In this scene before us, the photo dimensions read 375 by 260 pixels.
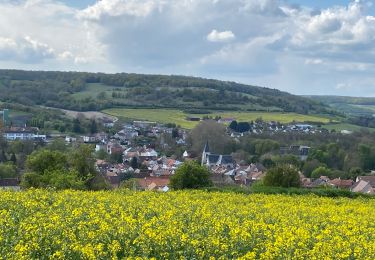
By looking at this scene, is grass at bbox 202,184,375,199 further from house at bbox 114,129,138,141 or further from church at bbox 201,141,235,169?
house at bbox 114,129,138,141

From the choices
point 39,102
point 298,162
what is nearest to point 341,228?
point 298,162

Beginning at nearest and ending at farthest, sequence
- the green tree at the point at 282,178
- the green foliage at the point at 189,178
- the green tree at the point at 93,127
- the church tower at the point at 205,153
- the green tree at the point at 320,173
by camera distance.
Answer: the green foliage at the point at 189,178
the green tree at the point at 282,178
the green tree at the point at 320,173
the church tower at the point at 205,153
the green tree at the point at 93,127

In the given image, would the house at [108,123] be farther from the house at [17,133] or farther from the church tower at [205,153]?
the church tower at [205,153]

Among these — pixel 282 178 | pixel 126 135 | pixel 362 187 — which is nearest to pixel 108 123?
pixel 126 135

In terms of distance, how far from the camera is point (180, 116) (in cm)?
15862

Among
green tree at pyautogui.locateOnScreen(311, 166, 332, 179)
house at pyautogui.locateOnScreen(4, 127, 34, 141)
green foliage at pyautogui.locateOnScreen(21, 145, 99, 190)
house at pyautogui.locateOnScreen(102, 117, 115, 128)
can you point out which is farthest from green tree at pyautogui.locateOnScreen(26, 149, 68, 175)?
house at pyautogui.locateOnScreen(102, 117, 115, 128)

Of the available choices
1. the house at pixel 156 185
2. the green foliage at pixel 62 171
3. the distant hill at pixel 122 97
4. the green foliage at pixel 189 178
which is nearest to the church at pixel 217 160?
the house at pixel 156 185

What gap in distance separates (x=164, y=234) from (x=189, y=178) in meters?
22.3

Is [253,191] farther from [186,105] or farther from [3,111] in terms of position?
[186,105]

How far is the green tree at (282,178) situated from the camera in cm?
3841

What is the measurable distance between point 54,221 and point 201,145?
10019 cm

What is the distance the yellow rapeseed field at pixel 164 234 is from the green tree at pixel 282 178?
17.6m

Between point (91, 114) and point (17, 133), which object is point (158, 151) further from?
point (91, 114)

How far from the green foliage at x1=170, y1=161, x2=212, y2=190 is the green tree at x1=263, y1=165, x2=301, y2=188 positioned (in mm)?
5149
